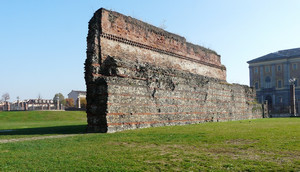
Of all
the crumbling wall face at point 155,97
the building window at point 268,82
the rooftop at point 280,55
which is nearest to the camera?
the crumbling wall face at point 155,97

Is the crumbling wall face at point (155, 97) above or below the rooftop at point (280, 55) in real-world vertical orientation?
below

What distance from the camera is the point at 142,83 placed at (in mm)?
12828

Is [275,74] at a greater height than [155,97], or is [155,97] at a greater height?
[275,74]

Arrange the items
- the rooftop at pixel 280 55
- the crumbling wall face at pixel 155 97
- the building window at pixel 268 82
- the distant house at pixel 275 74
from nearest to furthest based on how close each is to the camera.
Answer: the crumbling wall face at pixel 155 97 → the distant house at pixel 275 74 → the rooftop at pixel 280 55 → the building window at pixel 268 82

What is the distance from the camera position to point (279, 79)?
60719 mm

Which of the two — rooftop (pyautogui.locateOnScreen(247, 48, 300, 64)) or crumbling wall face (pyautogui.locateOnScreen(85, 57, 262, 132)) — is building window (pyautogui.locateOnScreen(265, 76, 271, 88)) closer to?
rooftop (pyautogui.locateOnScreen(247, 48, 300, 64))

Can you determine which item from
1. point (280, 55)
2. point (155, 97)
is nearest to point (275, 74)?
point (280, 55)

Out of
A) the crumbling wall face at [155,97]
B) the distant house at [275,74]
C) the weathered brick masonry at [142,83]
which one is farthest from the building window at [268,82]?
the crumbling wall face at [155,97]

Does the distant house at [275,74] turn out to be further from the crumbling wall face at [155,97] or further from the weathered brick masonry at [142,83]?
the crumbling wall face at [155,97]

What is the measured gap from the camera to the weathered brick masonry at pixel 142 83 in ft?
37.3

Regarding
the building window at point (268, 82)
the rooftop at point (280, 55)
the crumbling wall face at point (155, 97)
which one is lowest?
the crumbling wall face at point (155, 97)

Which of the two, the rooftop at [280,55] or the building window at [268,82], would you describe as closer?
the rooftop at [280,55]

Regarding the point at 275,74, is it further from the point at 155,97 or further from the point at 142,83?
the point at 142,83

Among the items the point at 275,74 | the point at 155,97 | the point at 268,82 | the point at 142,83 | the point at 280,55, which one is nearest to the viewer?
the point at 142,83
